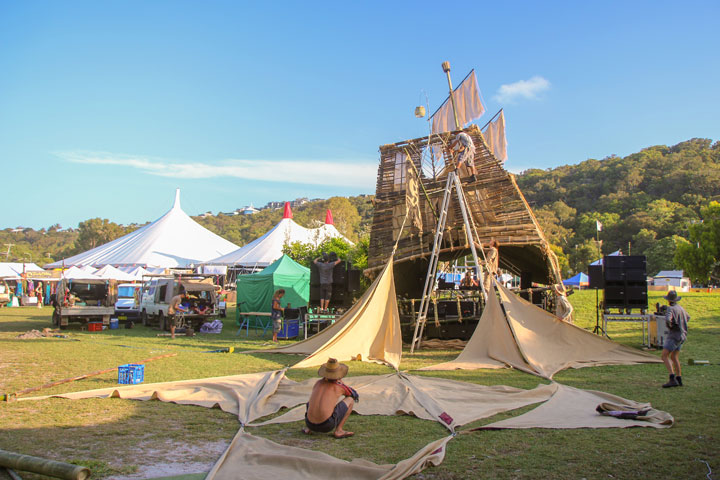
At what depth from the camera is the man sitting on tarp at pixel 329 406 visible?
5723mm

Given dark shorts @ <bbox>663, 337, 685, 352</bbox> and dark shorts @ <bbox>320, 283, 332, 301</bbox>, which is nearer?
dark shorts @ <bbox>663, 337, 685, 352</bbox>

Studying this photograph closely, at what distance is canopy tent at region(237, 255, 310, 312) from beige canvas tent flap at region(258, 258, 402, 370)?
28.5 ft

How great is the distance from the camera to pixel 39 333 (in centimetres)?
1692

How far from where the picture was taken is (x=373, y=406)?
713cm

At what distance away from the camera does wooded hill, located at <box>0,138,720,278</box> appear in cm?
5778

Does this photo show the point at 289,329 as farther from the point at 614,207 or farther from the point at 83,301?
the point at 614,207

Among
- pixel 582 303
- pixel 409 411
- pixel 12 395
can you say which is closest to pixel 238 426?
pixel 409 411

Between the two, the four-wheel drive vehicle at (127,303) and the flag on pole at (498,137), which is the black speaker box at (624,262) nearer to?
the flag on pole at (498,137)

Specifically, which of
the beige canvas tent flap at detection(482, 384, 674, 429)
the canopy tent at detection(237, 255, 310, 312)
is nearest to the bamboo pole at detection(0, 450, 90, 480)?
the beige canvas tent flap at detection(482, 384, 674, 429)

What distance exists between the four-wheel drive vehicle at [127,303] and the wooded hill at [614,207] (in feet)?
71.8

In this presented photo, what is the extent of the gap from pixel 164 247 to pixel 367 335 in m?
38.4

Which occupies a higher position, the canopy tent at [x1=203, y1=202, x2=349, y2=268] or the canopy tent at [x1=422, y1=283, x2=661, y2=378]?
the canopy tent at [x1=203, y1=202, x2=349, y2=268]

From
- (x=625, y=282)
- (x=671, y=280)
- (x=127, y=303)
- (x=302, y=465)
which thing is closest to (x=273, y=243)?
(x=127, y=303)

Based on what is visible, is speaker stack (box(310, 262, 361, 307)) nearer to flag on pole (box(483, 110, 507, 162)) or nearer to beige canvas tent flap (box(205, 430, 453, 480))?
flag on pole (box(483, 110, 507, 162))
